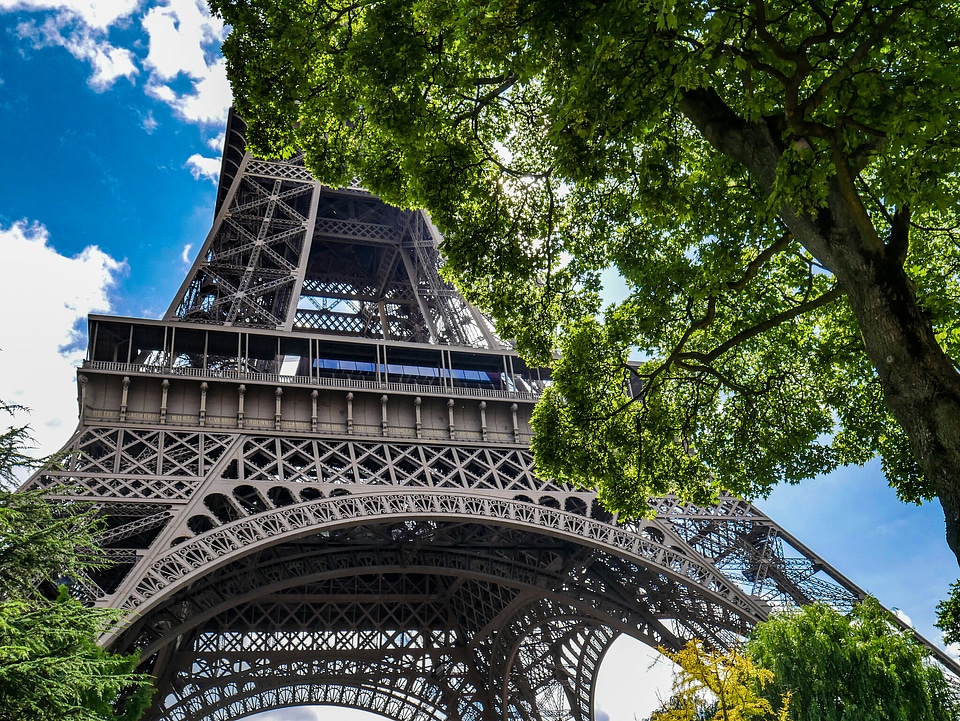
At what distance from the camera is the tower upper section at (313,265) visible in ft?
85.5

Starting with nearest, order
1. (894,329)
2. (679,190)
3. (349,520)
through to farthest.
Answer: (894,329) → (679,190) → (349,520)

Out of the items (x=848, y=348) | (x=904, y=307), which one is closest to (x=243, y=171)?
(x=848, y=348)

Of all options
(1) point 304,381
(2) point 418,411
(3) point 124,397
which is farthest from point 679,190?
(3) point 124,397

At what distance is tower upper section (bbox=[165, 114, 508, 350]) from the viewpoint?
26.0 meters

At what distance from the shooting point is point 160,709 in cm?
2780

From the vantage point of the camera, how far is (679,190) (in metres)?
9.67

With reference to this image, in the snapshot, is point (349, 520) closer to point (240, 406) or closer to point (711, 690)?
point (240, 406)

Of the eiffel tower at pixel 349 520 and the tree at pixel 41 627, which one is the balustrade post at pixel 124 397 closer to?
the eiffel tower at pixel 349 520

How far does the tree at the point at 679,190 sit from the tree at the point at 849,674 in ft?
18.4

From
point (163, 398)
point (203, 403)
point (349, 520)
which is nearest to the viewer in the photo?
point (349, 520)

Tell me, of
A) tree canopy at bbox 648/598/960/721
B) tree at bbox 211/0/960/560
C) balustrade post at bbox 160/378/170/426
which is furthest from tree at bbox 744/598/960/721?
balustrade post at bbox 160/378/170/426

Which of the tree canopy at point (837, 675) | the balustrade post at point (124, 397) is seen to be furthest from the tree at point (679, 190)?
the balustrade post at point (124, 397)

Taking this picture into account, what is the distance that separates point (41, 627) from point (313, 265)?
2688cm

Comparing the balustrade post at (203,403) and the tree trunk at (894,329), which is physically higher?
the balustrade post at (203,403)
